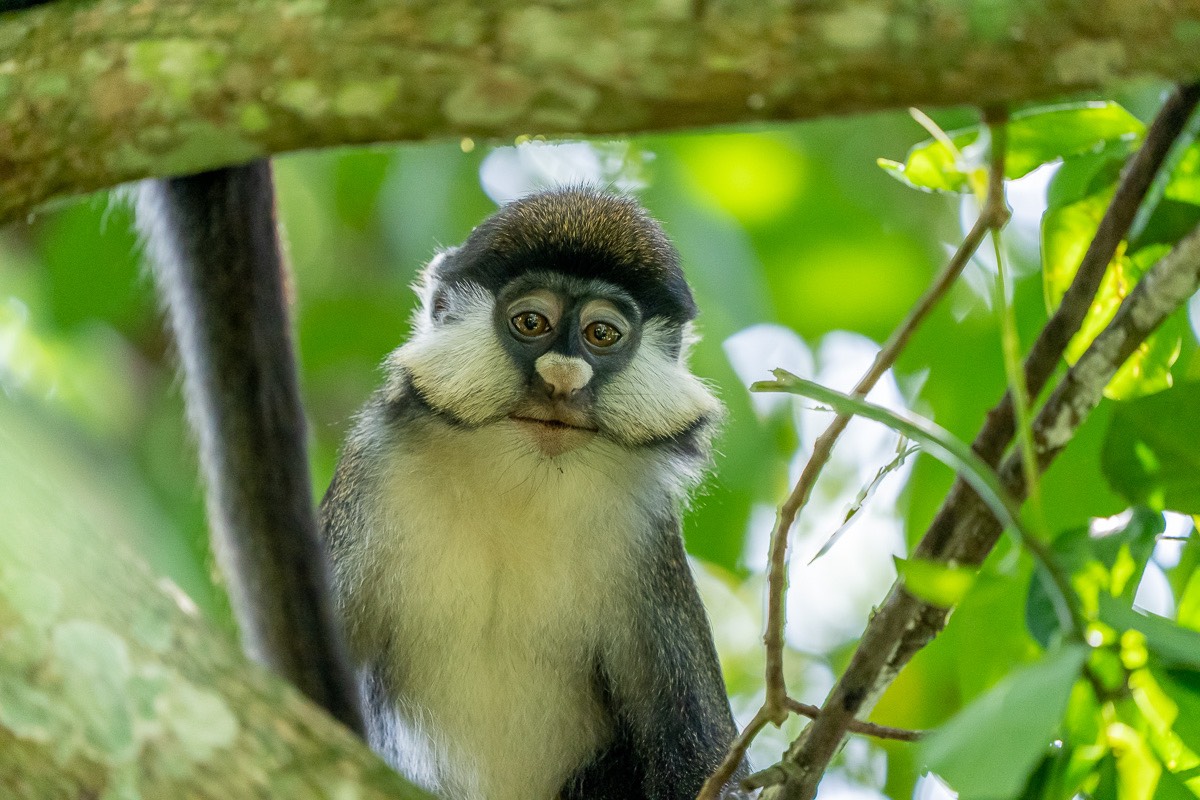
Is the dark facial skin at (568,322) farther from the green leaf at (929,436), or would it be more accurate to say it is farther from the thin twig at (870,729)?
the green leaf at (929,436)

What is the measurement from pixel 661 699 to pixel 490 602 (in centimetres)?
63

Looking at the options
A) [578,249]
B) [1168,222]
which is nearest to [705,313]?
[578,249]

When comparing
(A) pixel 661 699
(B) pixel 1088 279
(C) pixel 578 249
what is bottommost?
(A) pixel 661 699

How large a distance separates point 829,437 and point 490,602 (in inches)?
81.5

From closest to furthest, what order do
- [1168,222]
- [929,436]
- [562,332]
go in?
[929,436]
[1168,222]
[562,332]

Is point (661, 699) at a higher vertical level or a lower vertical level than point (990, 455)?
lower

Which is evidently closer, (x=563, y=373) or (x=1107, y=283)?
(x=1107, y=283)

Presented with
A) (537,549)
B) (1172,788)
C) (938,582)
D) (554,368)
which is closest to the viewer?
(938,582)

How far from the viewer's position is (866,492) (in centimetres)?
249

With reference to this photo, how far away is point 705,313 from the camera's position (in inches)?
194

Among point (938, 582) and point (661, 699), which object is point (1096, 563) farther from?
point (661, 699)

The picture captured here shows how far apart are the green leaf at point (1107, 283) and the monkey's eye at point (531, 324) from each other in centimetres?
161

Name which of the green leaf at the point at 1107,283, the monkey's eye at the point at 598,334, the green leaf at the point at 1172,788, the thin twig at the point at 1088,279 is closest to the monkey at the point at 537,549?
the monkey's eye at the point at 598,334

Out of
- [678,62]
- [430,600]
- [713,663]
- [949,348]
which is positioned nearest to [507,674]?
[430,600]
